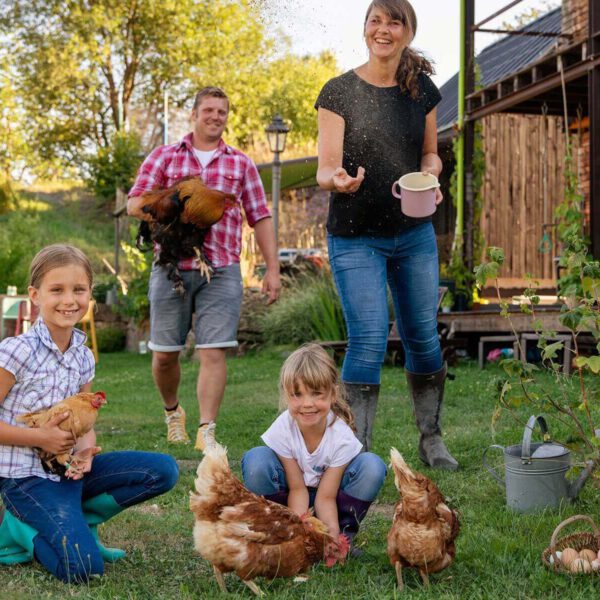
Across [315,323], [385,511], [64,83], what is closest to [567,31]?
[315,323]

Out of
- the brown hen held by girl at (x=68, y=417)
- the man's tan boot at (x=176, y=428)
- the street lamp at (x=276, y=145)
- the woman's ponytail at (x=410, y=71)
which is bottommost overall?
the man's tan boot at (x=176, y=428)

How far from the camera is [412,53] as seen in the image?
4.05m

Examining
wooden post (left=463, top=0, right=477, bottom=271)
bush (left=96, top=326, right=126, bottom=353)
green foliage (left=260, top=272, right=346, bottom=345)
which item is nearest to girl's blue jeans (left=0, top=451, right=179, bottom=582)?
wooden post (left=463, top=0, right=477, bottom=271)

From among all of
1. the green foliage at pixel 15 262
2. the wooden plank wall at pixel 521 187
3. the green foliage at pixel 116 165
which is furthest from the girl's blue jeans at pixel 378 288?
the green foliage at pixel 116 165

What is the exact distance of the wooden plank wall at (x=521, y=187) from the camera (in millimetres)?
13828

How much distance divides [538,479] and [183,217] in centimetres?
267

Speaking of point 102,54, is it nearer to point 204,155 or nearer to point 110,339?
point 110,339

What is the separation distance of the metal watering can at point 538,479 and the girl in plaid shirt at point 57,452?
4.37 ft

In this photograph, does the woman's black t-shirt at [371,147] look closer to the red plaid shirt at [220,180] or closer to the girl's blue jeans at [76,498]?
the girl's blue jeans at [76,498]

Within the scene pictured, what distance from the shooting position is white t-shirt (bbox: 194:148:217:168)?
555 cm

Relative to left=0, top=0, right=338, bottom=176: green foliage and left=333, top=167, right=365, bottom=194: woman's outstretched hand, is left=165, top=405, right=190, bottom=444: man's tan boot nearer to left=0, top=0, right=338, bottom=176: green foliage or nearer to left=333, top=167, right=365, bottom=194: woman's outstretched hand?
A: left=333, top=167, right=365, bottom=194: woman's outstretched hand

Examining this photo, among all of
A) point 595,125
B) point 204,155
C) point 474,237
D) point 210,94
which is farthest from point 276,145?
point 210,94

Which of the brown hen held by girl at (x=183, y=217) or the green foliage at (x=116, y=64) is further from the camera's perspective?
the green foliage at (x=116, y=64)

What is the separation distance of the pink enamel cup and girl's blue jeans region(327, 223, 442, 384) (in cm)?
22
